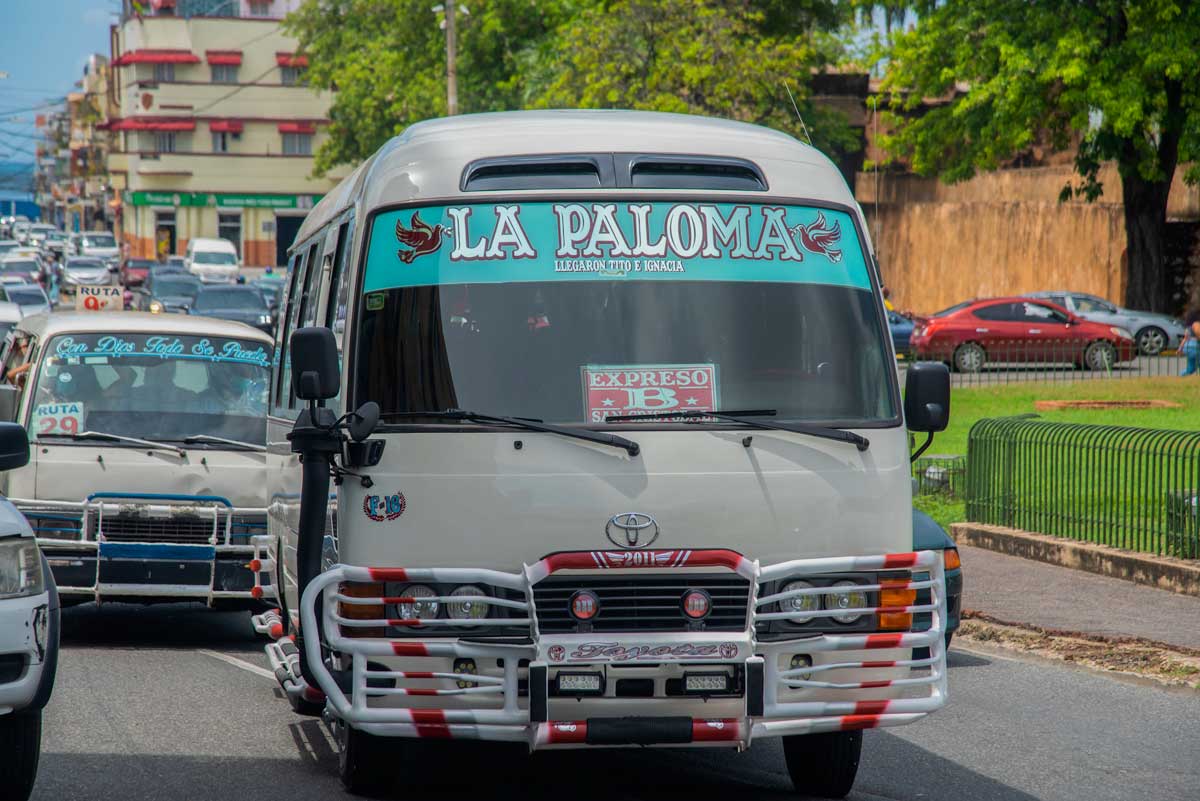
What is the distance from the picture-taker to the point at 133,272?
6812 cm

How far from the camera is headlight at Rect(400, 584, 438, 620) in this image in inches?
252

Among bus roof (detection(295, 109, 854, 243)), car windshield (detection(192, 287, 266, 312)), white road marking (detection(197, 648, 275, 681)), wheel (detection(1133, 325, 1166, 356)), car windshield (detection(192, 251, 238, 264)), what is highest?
bus roof (detection(295, 109, 854, 243))

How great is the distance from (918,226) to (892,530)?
141 ft

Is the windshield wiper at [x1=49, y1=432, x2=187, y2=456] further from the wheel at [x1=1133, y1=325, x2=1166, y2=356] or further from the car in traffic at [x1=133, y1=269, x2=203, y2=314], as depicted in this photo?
the car in traffic at [x1=133, y1=269, x2=203, y2=314]

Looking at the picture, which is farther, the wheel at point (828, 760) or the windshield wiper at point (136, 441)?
the windshield wiper at point (136, 441)

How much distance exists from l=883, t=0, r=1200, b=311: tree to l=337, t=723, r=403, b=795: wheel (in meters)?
29.7

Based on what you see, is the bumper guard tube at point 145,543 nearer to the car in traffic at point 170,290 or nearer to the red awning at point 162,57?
the car in traffic at point 170,290

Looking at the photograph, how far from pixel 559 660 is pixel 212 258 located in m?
62.6

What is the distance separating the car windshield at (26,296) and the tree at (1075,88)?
2030 cm

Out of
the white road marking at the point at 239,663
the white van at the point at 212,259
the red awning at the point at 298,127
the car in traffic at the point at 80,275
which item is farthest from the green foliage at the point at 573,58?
the red awning at the point at 298,127

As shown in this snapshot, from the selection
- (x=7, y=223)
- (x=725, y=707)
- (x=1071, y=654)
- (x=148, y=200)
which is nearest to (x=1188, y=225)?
(x=1071, y=654)

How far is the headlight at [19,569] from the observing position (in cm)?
645

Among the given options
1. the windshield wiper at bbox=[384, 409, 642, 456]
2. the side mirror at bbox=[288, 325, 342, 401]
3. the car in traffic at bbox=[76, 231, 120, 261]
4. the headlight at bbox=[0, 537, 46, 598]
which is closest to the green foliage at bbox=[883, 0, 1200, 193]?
the windshield wiper at bbox=[384, 409, 642, 456]

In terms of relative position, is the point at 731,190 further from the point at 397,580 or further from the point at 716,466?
the point at 397,580
